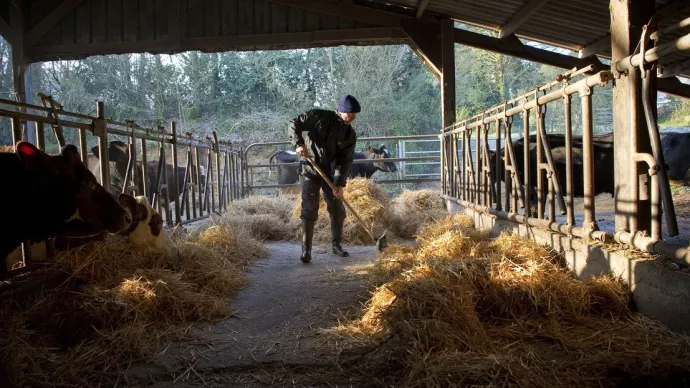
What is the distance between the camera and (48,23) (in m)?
9.27

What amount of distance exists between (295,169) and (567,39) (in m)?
8.17

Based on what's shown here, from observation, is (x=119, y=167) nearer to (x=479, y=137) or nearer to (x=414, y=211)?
(x=414, y=211)

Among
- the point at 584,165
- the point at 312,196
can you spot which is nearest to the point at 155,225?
the point at 312,196

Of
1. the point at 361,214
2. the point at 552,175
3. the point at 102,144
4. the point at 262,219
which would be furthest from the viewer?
the point at 262,219

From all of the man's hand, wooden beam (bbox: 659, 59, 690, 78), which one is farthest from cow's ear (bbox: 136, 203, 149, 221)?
wooden beam (bbox: 659, 59, 690, 78)

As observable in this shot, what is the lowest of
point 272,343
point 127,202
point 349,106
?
point 272,343

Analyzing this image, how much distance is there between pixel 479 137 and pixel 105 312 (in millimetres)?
4835

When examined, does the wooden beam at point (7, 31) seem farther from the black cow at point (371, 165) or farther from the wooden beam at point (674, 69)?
the wooden beam at point (674, 69)

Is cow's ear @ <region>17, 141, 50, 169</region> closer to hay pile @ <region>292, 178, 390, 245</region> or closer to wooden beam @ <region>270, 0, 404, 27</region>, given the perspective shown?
hay pile @ <region>292, 178, 390, 245</region>

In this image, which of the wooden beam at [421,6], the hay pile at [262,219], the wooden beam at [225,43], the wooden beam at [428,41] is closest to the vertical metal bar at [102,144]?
the hay pile at [262,219]

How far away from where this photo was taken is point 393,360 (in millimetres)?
2512

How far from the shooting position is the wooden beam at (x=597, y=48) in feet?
26.1

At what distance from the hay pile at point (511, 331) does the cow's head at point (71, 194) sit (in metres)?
1.56

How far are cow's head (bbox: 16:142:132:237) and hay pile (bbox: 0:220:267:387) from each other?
614 mm
